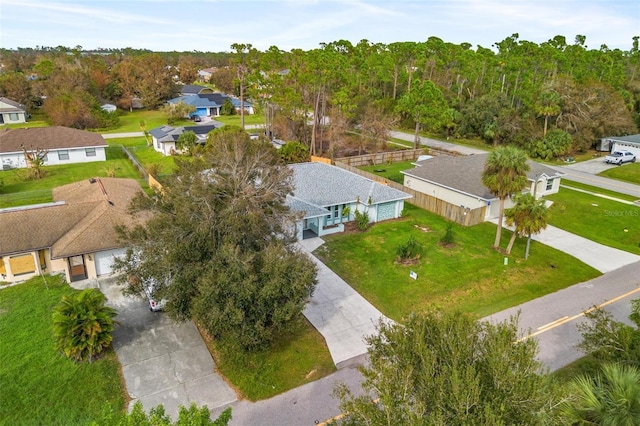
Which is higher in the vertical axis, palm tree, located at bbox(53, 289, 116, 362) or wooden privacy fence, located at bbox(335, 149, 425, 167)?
wooden privacy fence, located at bbox(335, 149, 425, 167)

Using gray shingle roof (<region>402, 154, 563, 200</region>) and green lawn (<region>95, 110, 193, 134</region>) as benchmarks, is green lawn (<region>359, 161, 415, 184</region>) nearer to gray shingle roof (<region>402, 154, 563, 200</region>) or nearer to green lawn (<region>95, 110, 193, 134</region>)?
gray shingle roof (<region>402, 154, 563, 200</region>)

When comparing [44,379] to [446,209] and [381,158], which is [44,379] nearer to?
[446,209]

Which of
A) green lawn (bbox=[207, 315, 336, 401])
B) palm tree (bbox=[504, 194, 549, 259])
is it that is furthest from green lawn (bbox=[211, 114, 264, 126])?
green lawn (bbox=[207, 315, 336, 401])

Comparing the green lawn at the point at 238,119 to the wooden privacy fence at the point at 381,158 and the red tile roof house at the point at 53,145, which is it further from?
the wooden privacy fence at the point at 381,158

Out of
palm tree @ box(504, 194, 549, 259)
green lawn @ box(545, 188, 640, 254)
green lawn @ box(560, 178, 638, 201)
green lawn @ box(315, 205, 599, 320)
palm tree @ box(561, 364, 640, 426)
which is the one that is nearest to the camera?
palm tree @ box(561, 364, 640, 426)

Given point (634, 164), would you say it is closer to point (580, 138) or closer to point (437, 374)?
point (580, 138)

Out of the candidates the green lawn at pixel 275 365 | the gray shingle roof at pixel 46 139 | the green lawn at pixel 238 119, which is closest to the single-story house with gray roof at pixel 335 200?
the green lawn at pixel 275 365

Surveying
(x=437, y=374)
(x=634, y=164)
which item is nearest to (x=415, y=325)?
(x=437, y=374)
